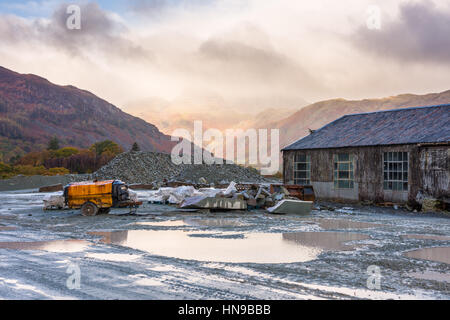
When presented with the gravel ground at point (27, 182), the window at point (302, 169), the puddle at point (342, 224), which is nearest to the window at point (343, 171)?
the window at point (302, 169)

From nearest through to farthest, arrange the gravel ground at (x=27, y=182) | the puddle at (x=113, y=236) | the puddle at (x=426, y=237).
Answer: the puddle at (x=113, y=236), the puddle at (x=426, y=237), the gravel ground at (x=27, y=182)

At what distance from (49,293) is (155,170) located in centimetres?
5809

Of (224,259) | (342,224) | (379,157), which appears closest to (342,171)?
(379,157)

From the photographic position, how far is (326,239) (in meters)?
12.8

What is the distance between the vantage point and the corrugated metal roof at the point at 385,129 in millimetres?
23031

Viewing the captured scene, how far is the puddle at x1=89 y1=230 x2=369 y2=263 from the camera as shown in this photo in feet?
32.7

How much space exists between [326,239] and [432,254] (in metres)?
3.06

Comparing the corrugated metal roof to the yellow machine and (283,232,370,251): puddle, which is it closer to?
(283,232,370,251): puddle

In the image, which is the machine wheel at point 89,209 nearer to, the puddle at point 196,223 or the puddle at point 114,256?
the puddle at point 196,223

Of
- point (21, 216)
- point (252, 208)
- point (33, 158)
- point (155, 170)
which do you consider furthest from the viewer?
point (33, 158)

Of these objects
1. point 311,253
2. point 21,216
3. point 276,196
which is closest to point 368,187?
point 276,196

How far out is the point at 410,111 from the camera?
88.8 ft

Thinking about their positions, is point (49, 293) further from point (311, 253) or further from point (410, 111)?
point (410, 111)

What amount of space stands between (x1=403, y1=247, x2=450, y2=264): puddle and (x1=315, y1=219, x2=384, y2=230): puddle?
4.55 meters
